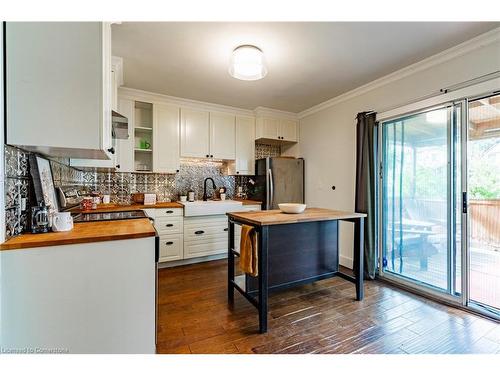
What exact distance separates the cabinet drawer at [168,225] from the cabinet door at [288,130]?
90.2 inches

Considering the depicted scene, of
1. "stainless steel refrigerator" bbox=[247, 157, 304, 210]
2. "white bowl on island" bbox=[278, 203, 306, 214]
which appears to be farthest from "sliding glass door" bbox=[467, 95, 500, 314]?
"stainless steel refrigerator" bbox=[247, 157, 304, 210]

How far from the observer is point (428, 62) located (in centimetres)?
231

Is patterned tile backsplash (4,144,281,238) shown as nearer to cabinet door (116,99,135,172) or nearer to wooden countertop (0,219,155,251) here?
wooden countertop (0,219,155,251)

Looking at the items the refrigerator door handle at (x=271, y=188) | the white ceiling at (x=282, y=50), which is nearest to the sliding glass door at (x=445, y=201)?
the white ceiling at (x=282, y=50)

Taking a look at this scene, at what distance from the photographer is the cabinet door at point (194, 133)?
349 cm

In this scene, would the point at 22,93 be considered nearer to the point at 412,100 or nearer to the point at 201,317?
the point at 201,317

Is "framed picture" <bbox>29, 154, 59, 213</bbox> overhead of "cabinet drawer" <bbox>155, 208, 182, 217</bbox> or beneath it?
overhead

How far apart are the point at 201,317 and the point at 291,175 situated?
2641 mm

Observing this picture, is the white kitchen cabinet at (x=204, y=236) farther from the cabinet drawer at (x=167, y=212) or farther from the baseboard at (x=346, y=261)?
the baseboard at (x=346, y=261)

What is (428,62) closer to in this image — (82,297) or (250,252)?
(250,252)

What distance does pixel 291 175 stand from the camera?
394 centimetres

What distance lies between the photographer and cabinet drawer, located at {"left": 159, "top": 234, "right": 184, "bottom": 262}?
3.09 metres

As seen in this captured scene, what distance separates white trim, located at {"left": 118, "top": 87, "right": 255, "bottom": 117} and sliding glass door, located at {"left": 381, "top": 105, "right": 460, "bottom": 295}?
2.24 metres
